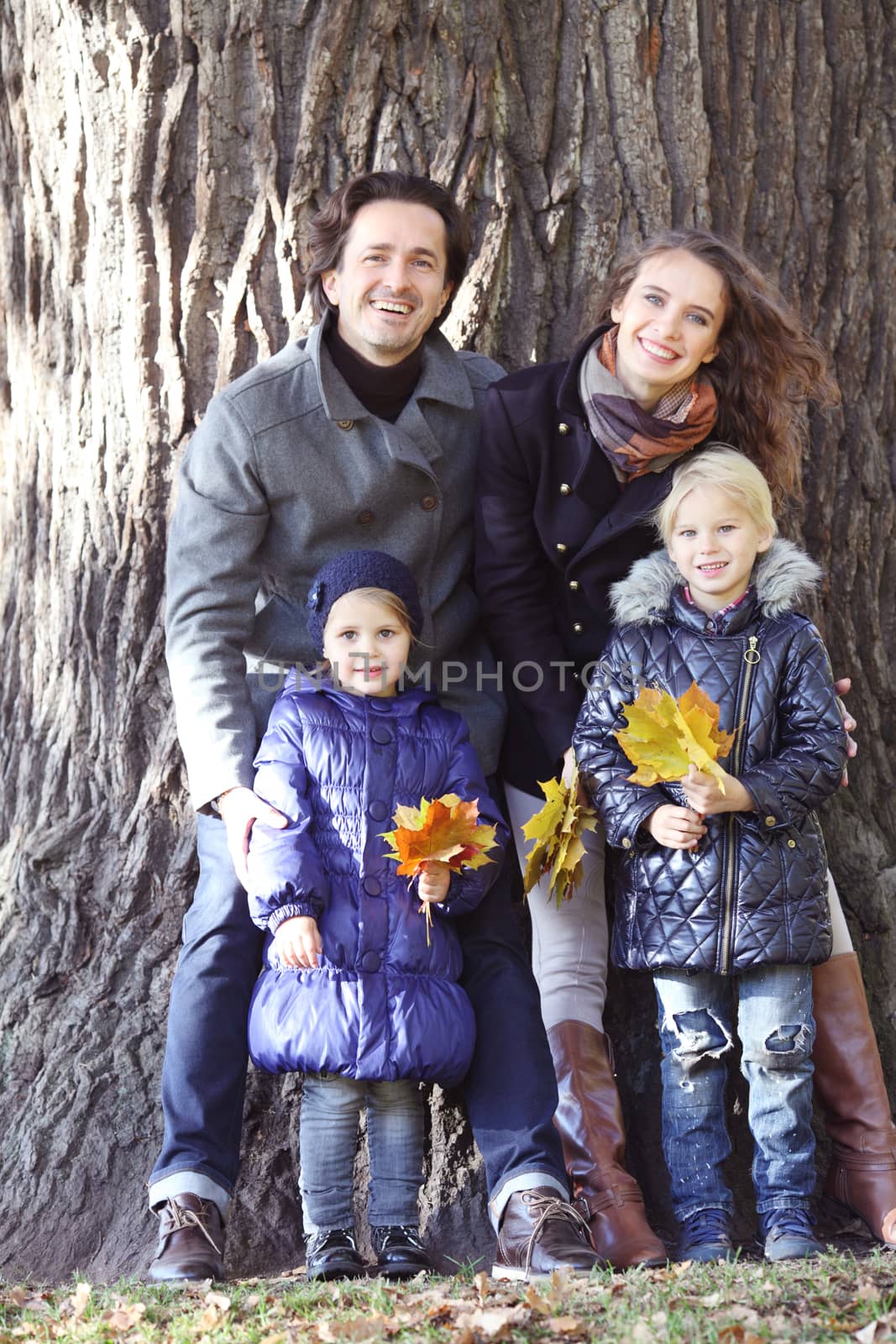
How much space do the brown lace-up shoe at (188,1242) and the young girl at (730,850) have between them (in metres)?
1.06

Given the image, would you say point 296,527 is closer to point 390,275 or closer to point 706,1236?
point 390,275

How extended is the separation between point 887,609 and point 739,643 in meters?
1.06

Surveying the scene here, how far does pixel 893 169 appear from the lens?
4.15m

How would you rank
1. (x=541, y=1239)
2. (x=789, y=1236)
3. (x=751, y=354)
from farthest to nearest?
(x=751, y=354)
(x=789, y=1236)
(x=541, y=1239)

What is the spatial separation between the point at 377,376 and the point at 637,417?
27.2 inches

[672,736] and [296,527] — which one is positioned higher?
[296,527]

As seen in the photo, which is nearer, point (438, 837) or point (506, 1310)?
point (506, 1310)

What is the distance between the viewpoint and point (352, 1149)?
3113 mm

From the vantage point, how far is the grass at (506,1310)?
7.96 feet

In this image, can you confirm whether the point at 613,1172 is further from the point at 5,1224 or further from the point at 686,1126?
the point at 5,1224

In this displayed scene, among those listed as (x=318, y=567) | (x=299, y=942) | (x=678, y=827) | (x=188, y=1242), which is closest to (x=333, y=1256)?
(x=188, y=1242)

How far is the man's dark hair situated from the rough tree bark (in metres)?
0.17

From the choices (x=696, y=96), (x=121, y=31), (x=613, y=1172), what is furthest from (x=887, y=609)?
(x=121, y=31)

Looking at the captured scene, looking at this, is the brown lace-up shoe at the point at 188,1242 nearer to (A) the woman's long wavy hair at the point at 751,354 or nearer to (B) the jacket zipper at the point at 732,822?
(B) the jacket zipper at the point at 732,822
